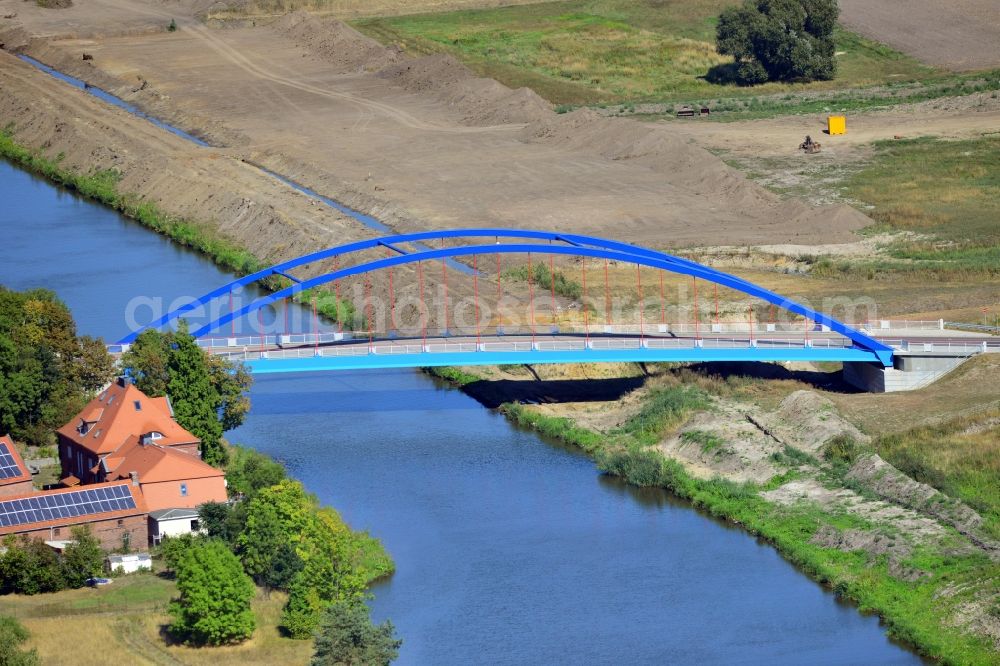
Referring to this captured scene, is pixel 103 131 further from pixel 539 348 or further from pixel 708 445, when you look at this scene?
pixel 708 445

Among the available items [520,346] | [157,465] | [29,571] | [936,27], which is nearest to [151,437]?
[157,465]

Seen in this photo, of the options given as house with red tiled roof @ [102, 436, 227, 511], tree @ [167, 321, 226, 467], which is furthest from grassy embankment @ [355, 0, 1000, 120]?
house with red tiled roof @ [102, 436, 227, 511]

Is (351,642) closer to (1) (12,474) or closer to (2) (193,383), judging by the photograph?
(1) (12,474)

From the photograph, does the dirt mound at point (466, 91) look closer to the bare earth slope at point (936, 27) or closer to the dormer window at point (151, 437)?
the bare earth slope at point (936, 27)

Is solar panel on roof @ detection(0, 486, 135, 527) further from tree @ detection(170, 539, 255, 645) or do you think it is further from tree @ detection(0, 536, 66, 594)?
tree @ detection(170, 539, 255, 645)

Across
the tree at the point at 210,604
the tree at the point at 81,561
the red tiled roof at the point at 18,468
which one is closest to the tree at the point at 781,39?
the red tiled roof at the point at 18,468

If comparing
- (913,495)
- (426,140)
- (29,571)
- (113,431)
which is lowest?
(29,571)
